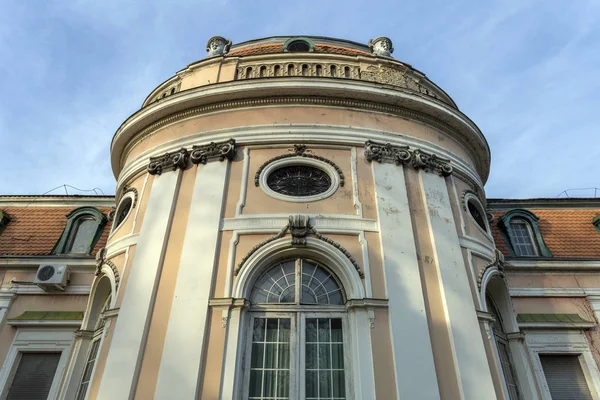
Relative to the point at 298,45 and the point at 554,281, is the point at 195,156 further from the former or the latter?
the point at 554,281

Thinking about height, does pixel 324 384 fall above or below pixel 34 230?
below

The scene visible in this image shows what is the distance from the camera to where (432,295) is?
27.3 feet

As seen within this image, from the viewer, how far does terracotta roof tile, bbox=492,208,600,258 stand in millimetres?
12809

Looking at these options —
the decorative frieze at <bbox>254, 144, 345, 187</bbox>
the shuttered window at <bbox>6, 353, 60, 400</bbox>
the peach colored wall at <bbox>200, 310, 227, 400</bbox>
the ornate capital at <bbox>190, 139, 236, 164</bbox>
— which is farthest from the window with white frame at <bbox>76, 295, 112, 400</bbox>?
the decorative frieze at <bbox>254, 144, 345, 187</bbox>

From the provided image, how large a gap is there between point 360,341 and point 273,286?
6.45 ft

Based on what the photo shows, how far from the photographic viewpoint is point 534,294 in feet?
38.8

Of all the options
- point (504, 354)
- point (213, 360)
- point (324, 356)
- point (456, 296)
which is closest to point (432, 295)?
point (456, 296)

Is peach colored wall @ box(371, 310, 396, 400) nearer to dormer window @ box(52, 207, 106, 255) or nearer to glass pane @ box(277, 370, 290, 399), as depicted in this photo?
glass pane @ box(277, 370, 290, 399)

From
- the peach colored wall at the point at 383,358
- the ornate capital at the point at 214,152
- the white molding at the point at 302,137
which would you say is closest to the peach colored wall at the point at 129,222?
the white molding at the point at 302,137

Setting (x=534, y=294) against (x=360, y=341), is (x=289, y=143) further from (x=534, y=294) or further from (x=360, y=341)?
(x=534, y=294)

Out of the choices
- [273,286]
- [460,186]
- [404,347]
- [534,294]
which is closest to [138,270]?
[273,286]

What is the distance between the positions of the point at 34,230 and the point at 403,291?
38.2 ft

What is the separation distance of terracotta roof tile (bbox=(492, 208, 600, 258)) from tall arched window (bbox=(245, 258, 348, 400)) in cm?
716

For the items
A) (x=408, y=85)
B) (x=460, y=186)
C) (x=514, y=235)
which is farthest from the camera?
(x=514, y=235)
